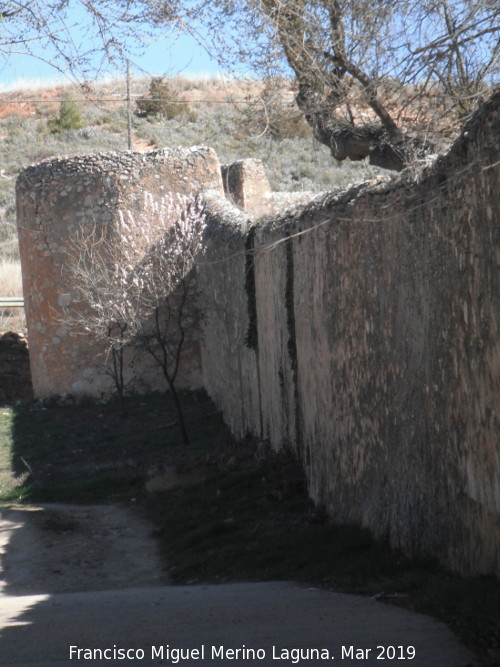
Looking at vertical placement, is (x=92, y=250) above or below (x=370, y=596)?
above

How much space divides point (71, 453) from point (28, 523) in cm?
419

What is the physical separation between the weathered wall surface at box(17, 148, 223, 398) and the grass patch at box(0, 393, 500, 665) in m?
0.64

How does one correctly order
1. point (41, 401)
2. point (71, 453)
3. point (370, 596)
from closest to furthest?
1. point (370, 596)
2. point (71, 453)
3. point (41, 401)

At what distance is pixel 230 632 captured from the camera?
4020 millimetres

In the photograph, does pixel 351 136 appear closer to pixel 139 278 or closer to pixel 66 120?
pixel 139 278

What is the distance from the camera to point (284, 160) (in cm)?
2892

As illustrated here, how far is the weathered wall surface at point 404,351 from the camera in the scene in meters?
4.20

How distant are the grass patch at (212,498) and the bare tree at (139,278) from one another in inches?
48.5

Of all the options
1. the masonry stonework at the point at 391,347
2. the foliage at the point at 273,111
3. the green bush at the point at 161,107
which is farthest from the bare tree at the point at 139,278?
the green bush at the point at 161,107

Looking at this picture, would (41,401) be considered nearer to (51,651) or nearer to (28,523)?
(28,523)

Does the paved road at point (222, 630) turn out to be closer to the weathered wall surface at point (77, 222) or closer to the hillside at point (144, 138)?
the weathered wall surface at point (77, 222)

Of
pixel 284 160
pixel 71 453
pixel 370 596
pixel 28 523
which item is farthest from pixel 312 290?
pixel 284 160

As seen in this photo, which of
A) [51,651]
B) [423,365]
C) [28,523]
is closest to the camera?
[51,651]

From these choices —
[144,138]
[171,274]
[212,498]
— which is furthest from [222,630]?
[144,138]
